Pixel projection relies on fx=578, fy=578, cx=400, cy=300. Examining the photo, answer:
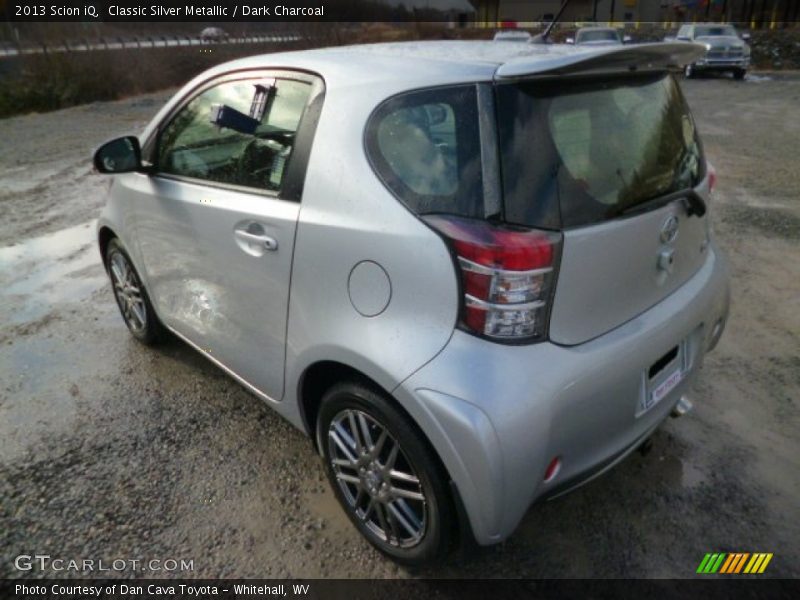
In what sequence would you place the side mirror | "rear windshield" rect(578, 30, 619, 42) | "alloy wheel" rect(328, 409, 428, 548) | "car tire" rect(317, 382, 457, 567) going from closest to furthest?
"car tire" rect(317, 382, 457, 567)
"alloy wheel" rect(328, 409, 428, 548)
the side mirror
"rear windshield" rect(578, 30, 619, 42)

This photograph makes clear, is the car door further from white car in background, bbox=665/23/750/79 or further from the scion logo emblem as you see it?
white car in background, bbox=665/23/750/79

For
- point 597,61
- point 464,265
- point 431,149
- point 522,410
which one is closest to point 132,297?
point 431,149

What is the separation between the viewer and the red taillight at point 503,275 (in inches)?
64.5

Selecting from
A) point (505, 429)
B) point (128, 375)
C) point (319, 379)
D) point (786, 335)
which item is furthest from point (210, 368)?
point (786, 335)

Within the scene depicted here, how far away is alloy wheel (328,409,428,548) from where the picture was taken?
6.47 feet

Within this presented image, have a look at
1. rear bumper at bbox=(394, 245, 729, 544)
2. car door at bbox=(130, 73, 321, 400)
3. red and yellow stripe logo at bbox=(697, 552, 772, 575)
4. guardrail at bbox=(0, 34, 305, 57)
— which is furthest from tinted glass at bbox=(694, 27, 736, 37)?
rear bumper at bbox=(394, 245, 729, 544)

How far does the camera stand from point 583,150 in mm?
1812

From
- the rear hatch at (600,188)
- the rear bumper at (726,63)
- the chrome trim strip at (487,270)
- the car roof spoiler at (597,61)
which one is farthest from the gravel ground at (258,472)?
the rear bumper at (726,63)

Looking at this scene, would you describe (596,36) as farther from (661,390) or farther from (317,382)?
(317,382)

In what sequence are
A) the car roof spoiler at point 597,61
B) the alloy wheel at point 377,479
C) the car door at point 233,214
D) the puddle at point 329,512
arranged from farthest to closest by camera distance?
the puddle at point 329,512 → the car door at point 233,214 → the alloy wheel at point 377,479 → the car roof spoiler at point 597,61

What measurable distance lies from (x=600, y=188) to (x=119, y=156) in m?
2.33

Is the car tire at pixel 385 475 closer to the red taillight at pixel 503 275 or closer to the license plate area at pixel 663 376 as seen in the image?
the red taillight at pixel 503 275

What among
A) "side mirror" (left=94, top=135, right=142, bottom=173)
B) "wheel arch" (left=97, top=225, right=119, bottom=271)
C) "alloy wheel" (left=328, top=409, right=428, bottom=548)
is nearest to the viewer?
"alloy wheel" (left=328, top=409, right=428, bottom=548)

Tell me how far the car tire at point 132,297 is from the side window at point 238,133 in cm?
84
